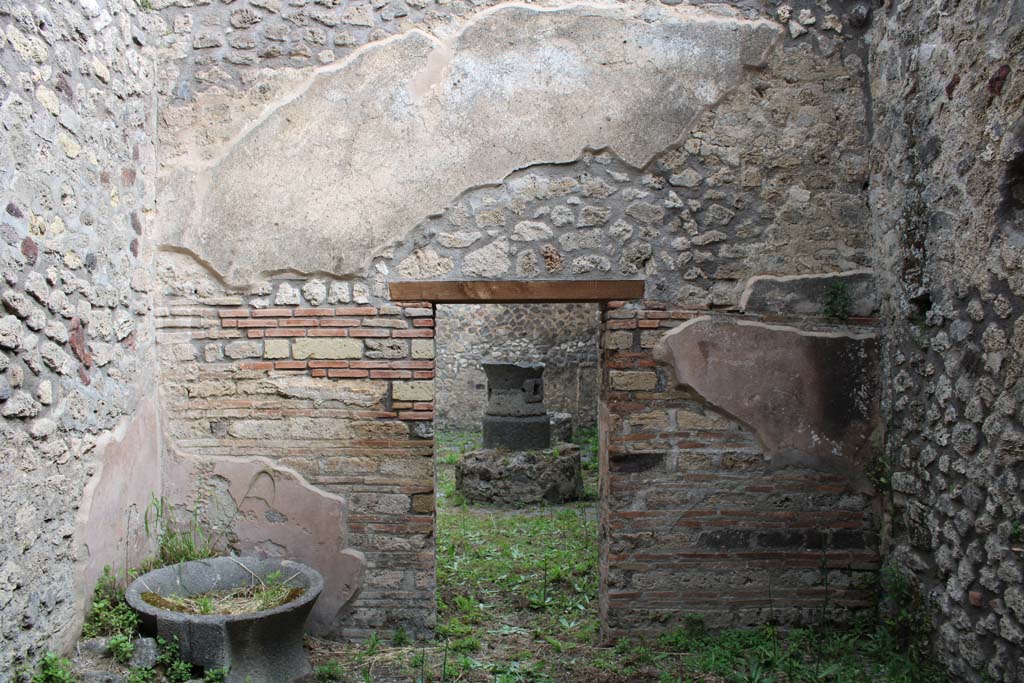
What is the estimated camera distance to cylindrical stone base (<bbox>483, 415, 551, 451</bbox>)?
27.3 ft

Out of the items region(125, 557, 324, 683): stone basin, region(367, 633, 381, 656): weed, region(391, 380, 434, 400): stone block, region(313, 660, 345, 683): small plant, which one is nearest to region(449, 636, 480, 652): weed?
region(367, 633, 381, 656): weed

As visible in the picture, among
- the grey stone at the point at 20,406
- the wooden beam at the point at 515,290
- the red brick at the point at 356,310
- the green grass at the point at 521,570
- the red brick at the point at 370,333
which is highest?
the wooden beam at the point at 515,290

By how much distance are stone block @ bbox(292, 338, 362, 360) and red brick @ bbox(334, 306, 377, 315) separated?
139 millimetres

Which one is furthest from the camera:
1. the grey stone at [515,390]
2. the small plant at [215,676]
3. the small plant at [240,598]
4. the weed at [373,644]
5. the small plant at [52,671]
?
the grey stone at [515,390]

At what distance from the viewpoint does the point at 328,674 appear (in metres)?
3.63

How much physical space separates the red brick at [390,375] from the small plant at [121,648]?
5.22ft

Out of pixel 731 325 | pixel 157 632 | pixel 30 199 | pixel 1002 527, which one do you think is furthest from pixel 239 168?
pixel 1002 527

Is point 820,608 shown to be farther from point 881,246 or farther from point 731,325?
point 881,246

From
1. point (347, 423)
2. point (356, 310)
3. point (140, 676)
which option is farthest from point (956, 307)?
point (140, 676)

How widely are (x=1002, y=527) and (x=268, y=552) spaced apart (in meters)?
3.29

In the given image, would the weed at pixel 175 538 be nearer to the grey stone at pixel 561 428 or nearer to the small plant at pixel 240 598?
the small plant at pixel 240 598

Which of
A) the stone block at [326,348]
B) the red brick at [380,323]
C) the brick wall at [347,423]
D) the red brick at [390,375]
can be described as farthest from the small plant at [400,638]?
the red brick at [380,323]

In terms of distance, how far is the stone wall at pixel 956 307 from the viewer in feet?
9.34

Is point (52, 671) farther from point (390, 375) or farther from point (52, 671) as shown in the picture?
point (390, 375)
